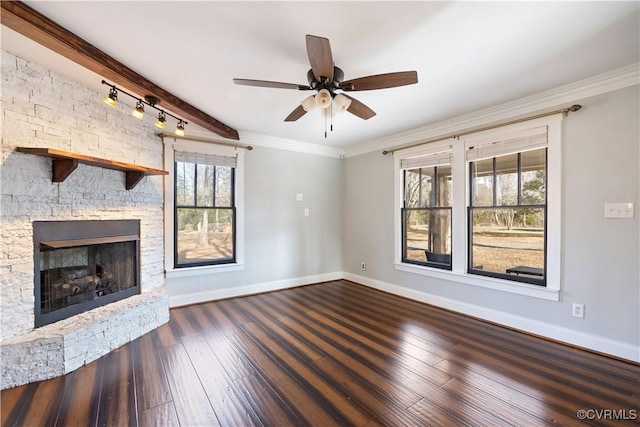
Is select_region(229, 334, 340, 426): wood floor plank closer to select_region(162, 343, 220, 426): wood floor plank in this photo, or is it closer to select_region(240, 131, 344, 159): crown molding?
select_region(162, 343, 220, 426): wood floor plank

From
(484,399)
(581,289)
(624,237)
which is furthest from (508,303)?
(484,399)

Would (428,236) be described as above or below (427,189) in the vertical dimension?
below

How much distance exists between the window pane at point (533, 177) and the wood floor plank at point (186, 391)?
142 inches

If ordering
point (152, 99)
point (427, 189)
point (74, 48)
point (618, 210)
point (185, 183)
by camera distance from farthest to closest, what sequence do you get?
point (427, 189) < point (185, 183) < point (152, 99) < point (618, 210) < point (74, 48)

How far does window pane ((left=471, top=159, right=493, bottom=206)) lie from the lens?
341cm

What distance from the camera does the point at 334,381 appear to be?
209 cm

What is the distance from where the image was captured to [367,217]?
488 centimetres

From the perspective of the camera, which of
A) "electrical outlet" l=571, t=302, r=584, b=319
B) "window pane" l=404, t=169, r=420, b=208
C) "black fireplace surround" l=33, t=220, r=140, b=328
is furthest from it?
"window pane" l=404, t=169, r=420, b=208

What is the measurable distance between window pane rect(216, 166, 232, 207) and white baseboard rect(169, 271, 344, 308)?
1298mm

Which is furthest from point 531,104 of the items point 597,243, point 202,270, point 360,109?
point 202,270

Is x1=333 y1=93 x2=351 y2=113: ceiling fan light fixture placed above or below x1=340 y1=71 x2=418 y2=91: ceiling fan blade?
below

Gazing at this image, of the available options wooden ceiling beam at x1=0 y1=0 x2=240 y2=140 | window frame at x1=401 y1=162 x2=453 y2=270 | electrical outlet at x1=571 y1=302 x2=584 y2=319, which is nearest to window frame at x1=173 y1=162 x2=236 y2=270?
wooden ceiling beam at x1=0 y1=0 x2=240 y2=140

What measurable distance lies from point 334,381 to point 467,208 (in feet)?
8.73

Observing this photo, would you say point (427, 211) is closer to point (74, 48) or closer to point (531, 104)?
point (531, 104)
